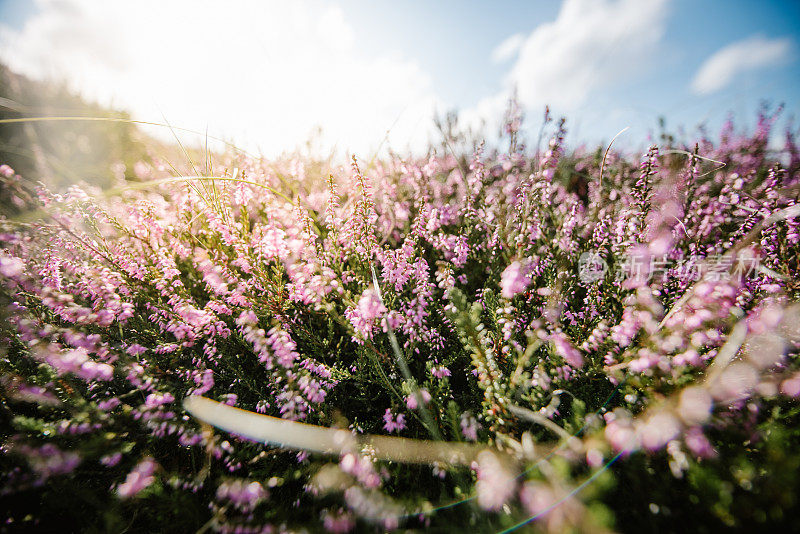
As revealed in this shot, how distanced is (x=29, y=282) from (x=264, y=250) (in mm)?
2173

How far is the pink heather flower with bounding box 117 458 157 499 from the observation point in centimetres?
148

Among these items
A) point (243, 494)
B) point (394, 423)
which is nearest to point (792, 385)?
point (394, 423)

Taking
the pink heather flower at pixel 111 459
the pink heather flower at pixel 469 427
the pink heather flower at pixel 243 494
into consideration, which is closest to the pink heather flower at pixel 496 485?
the pink heather flower at pixel 469 427

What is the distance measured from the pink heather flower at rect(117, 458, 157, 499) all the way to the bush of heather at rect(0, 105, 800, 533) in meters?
0.02

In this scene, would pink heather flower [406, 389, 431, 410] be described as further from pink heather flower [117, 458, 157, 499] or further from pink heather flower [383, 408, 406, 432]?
pink heather flower [117, 458, 157, 499]

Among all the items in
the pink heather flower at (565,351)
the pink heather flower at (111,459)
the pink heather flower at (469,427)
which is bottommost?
the pink heather flower at (111,459)

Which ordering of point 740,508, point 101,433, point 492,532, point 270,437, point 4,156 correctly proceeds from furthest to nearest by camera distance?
point 4,156
point 101,433
point 270,437
point 492,532
point 740,508

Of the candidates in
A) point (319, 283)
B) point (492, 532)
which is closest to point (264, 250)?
point (319, 283)

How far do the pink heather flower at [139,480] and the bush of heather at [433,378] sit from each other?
0.06 feet

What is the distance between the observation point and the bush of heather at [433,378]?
3.50ft

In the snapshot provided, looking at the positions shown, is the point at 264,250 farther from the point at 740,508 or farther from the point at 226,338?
the point at 740,508

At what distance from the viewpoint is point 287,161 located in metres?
4.54

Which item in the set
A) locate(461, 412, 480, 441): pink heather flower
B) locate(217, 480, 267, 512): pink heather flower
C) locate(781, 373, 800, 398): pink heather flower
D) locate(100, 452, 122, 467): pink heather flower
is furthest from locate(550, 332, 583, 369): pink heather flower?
locate(100, 452, 122, 467): pink heather flower

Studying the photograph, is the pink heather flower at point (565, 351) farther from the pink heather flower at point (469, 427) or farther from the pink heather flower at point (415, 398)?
the pink heather flower at point (415, 398)
